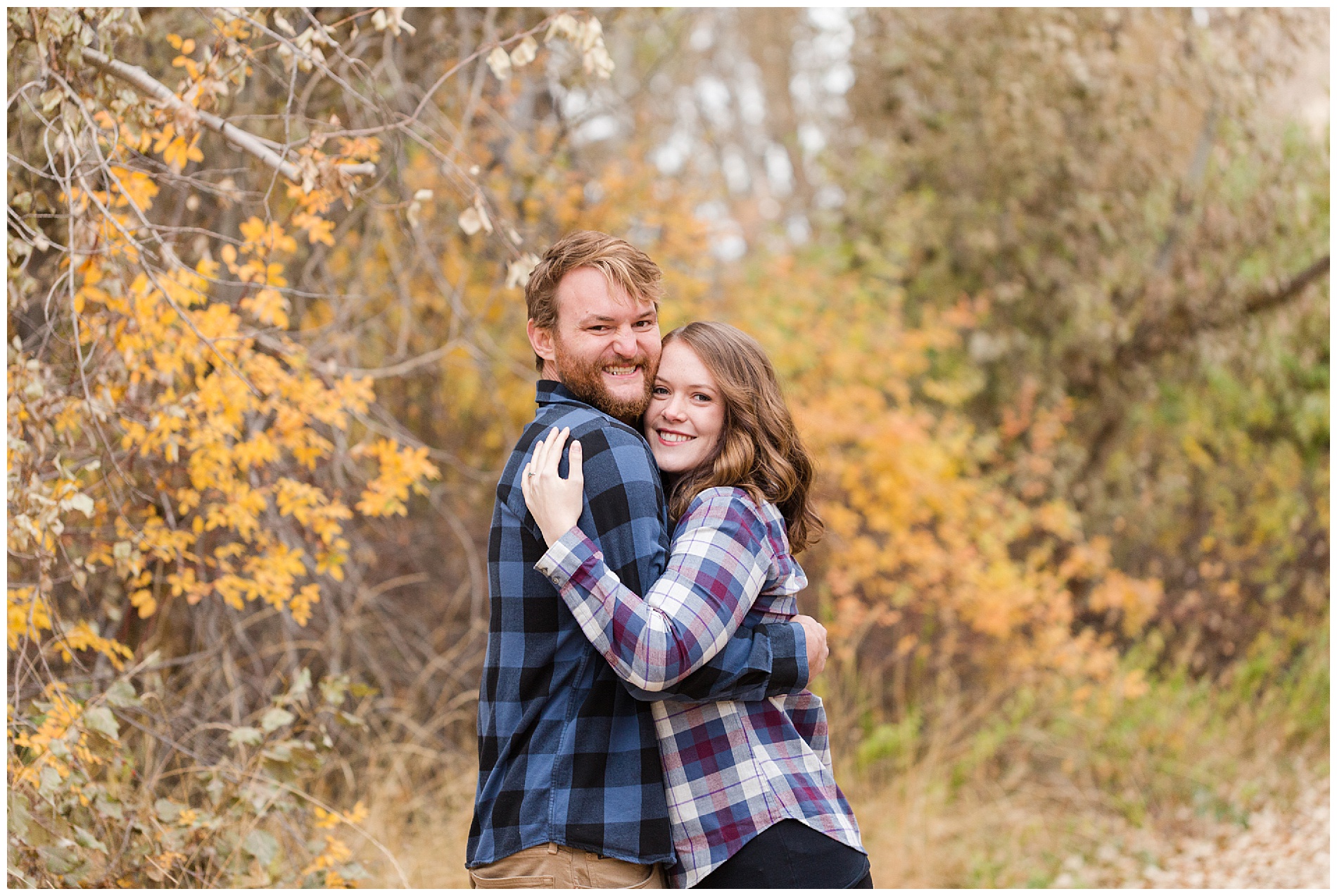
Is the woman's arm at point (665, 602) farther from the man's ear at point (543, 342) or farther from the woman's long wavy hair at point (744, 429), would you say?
the man's ear at point (543, 342)

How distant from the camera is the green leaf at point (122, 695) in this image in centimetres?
321

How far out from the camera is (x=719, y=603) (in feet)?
6.63

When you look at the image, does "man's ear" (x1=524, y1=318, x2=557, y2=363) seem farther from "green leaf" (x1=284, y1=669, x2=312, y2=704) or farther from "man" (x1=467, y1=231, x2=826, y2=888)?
"green leaf" (x1=284, y1=669, x2=312, y2=704)

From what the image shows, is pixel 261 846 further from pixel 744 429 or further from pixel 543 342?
pixel 744 429

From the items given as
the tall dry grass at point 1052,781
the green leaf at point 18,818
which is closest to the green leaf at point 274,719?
the green leaf at point 18,818

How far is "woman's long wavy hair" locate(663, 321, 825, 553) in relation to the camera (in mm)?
2240

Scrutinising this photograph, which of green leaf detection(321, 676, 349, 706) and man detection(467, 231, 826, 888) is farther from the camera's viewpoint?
green leaf detection(321, 676, 349, 706)

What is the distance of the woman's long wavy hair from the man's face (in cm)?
13

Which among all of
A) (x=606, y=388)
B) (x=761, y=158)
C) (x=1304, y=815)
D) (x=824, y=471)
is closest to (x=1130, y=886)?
(x=1304, y=815)

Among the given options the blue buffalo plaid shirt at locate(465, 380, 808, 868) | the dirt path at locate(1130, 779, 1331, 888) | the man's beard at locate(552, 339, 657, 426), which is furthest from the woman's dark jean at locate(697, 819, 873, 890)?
the dirt path at locate(1130, 779, 1331, 888)

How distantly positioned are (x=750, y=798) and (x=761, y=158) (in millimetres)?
15097

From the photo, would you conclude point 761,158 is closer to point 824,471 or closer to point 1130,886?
point 824,471

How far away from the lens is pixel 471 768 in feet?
16.9

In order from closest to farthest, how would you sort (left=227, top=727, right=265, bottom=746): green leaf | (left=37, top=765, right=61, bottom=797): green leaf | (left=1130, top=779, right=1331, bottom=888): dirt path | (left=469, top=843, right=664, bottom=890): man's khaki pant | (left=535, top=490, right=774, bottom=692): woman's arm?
(left=535, top=490, right=774, bottom=692): woman's arm < (left=469, top=843, right=664, bottom=890): man's khaki pant < (left=37, top=765, right=61, bottom=797): green leaf < (left=227, top=727, right=265, bottom=746): green leaf < (left=1130, top=779, right=1331, bottom=888): dirt path
